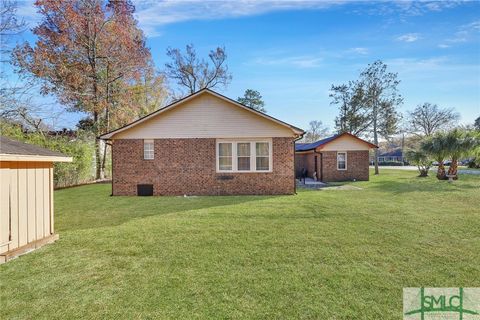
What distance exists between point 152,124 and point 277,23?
705 cm

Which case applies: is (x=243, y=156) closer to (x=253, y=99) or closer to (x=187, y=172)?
(x=187, y=172)

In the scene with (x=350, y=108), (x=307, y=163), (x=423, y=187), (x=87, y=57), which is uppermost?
(x=87, y=57)

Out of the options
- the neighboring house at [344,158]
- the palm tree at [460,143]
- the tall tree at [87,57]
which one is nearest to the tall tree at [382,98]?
the neighboring house at [344,158]

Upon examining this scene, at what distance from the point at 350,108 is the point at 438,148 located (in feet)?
48.5

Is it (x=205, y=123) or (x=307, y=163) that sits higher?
(x=205, y=123)

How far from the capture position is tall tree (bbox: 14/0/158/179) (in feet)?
61.6

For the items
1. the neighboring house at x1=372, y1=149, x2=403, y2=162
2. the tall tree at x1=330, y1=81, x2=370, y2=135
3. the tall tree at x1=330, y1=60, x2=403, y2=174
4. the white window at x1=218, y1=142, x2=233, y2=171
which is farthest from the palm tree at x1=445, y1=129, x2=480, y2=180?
the neighboring house at x1=372, y1=149, x2=403, y2=162

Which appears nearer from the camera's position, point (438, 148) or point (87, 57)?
point (438, 148)

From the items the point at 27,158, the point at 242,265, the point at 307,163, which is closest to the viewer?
the point at 242,265

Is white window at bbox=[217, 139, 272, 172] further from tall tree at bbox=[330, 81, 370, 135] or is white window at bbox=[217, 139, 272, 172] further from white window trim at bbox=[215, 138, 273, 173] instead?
tall tree at bbox=[330, 81, 370, 135]

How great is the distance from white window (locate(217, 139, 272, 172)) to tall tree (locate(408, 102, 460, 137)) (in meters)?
45.8

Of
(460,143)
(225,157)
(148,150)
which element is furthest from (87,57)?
(460,143)

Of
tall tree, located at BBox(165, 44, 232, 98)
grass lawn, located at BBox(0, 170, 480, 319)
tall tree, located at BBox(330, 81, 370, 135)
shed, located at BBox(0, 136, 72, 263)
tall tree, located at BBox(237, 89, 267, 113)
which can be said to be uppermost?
tall tree, located at BBox(165, 44, 232, 98)

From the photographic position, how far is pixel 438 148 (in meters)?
17.0
